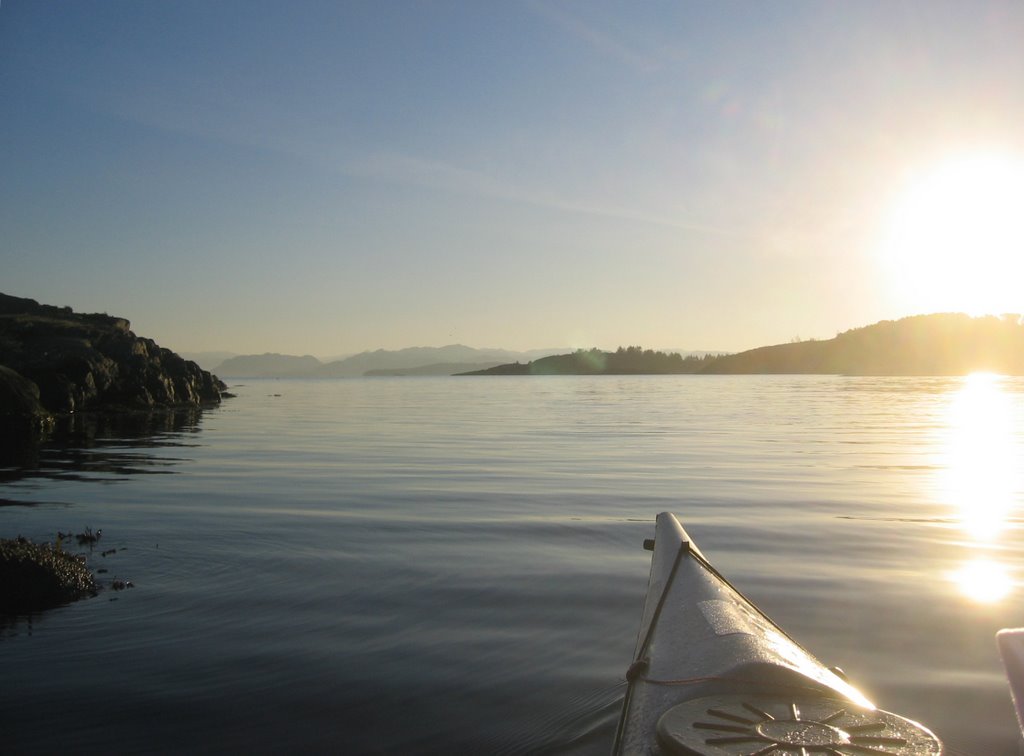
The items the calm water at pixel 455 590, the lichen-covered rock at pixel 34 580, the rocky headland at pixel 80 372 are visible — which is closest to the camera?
the calm water at pixel 455 590

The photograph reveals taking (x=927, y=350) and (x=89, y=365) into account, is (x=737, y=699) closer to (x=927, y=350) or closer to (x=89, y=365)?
(x=89, y=365)

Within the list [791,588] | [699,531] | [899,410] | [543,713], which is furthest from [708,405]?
[543,713]

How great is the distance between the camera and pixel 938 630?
23.4 feet

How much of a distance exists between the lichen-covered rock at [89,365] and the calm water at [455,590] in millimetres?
17393

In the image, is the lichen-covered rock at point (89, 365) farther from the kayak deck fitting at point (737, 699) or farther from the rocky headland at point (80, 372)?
the kayak deck fitting at point (737, 699)

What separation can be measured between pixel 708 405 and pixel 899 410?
10.8 metres

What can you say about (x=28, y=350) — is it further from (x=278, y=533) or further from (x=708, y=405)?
(x=708, y=405)

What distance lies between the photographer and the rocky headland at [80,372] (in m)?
30.0

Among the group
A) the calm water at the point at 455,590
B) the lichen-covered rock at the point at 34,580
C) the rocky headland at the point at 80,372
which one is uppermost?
the rocky headland at the point at 80,372

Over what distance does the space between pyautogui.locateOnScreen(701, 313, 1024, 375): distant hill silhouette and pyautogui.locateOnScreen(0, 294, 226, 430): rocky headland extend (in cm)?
12471

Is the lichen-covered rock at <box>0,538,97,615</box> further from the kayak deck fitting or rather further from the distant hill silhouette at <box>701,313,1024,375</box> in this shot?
the distant hill silhouette at <box>701,313,1024,375</box>

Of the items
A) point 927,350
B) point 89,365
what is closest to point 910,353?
point 927,350

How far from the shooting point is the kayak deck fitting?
11.7ft

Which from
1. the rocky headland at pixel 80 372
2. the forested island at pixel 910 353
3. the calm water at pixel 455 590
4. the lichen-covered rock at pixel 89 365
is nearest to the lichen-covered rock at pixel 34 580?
the calm water at pixel 455 590
